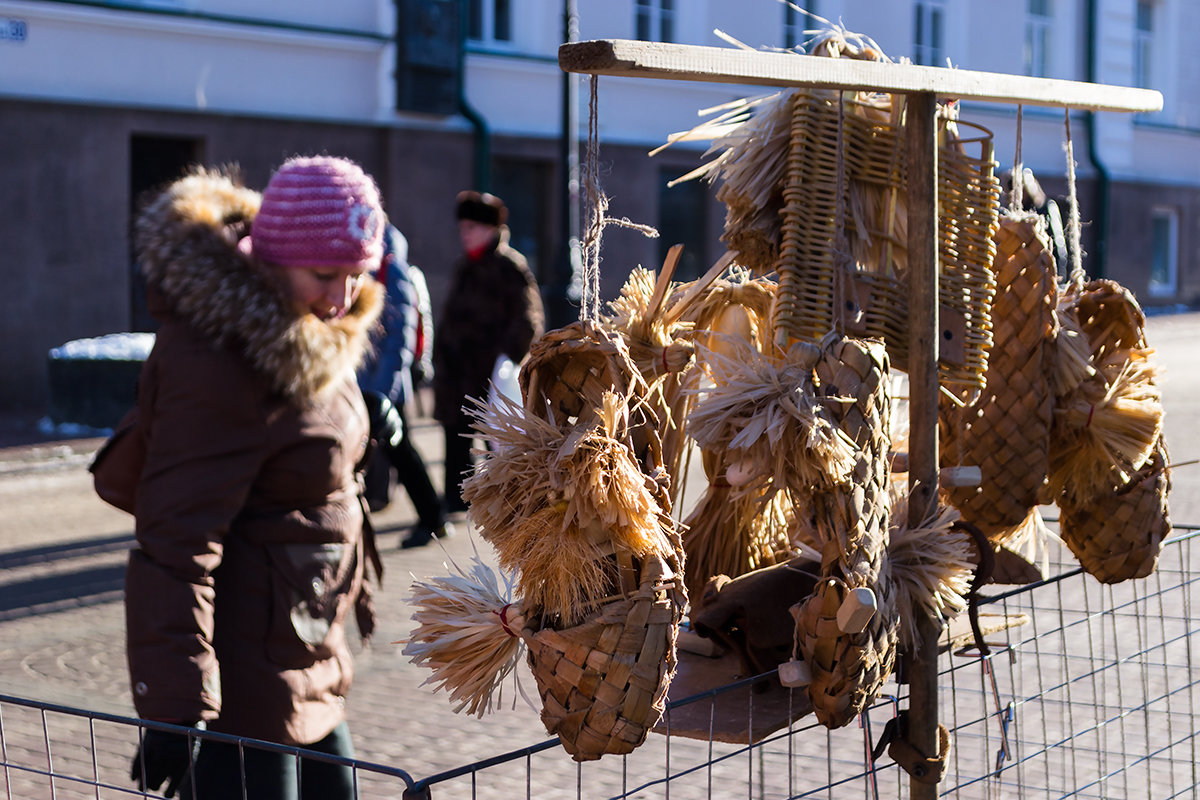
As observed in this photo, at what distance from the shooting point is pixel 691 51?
157 centimetres

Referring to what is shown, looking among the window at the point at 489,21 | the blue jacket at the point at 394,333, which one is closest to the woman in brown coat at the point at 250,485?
the blue jacket at the point at 394,333

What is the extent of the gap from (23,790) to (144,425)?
70.9 inches

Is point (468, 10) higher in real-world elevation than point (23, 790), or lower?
higher

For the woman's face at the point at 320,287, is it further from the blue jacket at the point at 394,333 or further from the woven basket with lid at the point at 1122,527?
the blue jacket at the point at 394,333

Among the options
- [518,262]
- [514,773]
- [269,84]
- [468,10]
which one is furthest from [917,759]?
[468,10]

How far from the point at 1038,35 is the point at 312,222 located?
21090 millimetres

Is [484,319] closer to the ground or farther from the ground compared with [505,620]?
farther from the ground

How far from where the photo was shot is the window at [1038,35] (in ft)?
71.3

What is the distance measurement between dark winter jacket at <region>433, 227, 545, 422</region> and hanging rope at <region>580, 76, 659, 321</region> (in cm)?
590

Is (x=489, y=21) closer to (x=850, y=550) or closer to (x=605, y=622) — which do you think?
(x=850, y=550)

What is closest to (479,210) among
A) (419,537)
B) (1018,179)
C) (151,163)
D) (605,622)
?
(419,537)

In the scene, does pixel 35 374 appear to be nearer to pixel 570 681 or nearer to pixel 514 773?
pixel 514 773

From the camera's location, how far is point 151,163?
13.7 meters

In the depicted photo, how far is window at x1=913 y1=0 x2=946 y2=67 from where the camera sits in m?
20.0
